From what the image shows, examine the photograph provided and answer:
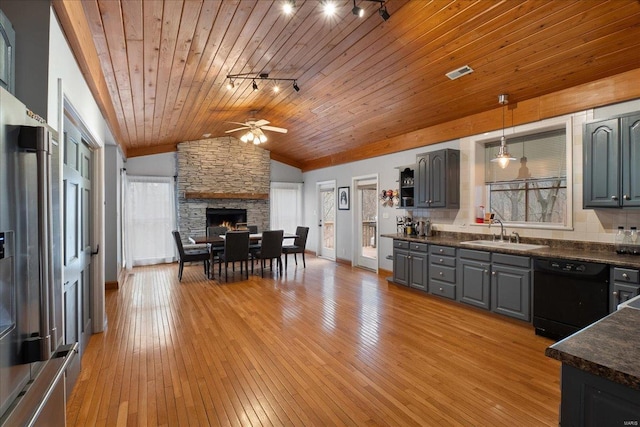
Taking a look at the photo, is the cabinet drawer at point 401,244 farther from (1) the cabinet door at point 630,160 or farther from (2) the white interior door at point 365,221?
(1) the cabinet door at point 630,160

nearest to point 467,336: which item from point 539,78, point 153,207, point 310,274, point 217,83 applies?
point 539,78

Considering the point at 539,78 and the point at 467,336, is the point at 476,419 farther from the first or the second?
the point at 539,78

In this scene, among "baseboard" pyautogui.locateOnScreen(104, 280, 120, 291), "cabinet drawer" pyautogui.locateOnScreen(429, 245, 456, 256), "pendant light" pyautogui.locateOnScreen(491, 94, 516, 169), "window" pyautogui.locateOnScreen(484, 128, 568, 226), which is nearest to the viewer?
"pendant light" pyautogui.locateOnScreen(491, 94, 516, 169)

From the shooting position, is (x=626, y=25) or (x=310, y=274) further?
(x=310, y=274)

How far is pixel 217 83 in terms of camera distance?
4.27 m

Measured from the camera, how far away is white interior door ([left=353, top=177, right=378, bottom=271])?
7.14 meters

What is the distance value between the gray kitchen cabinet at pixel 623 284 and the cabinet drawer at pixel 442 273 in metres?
1.75

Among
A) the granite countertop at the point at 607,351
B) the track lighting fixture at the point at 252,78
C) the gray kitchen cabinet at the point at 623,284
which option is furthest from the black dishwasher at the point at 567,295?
the track lighting fixture at the point at 252,78

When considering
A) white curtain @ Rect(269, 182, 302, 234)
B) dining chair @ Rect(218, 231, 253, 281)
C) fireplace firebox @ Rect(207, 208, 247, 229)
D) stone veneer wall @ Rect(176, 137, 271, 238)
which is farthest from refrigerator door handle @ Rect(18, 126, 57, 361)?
white curtain @ Rect(269, 182, 302, 234)

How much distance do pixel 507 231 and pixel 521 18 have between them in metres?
2.69

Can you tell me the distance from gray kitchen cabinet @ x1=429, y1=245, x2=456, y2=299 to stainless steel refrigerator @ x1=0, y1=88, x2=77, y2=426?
433 cm

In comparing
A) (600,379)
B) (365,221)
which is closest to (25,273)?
(600,379)

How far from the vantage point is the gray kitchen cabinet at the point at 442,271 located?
14.9 feet

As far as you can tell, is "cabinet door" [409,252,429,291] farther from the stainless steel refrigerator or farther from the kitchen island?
the stainless steel refrigerator
